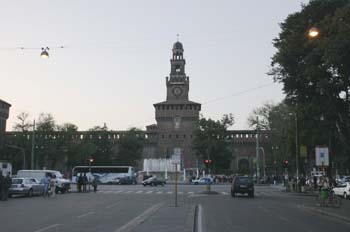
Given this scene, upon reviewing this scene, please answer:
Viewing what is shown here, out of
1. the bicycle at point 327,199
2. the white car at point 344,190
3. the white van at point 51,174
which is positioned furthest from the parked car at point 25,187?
the white car at point 344,190

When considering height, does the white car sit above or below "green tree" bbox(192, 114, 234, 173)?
below

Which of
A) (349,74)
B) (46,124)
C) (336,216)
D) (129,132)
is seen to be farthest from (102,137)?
(336,216)

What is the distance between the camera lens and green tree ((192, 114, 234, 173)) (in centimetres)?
10825

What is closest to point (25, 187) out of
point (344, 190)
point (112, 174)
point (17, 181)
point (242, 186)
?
point (17, 181)

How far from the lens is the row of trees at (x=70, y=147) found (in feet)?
349

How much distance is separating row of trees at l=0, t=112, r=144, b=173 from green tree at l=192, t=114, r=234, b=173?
68.0 ft

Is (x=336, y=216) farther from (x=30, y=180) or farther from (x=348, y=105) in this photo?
(x=30, y=180)

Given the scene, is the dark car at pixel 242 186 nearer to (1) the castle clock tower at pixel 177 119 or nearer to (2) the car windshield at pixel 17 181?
(2) the car windshield at pixel 17 181

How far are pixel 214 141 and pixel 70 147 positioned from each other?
102 ft

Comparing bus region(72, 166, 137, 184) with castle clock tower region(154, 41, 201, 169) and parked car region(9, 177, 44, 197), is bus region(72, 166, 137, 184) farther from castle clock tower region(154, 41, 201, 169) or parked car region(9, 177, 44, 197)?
parked car region(9, 177, 44, 197)

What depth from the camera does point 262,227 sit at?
56.1 ft

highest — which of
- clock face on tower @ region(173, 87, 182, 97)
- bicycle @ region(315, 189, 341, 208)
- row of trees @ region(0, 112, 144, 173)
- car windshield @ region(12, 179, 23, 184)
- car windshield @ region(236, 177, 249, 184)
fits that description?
clock face on tower @ region(173, 87, 182, 97)

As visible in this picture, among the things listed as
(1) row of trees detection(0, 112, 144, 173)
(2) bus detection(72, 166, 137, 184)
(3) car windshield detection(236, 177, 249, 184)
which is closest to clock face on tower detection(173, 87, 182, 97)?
(1) row of trees detection(0, 112, 144, 173)

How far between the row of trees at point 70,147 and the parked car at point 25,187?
64947 mm
